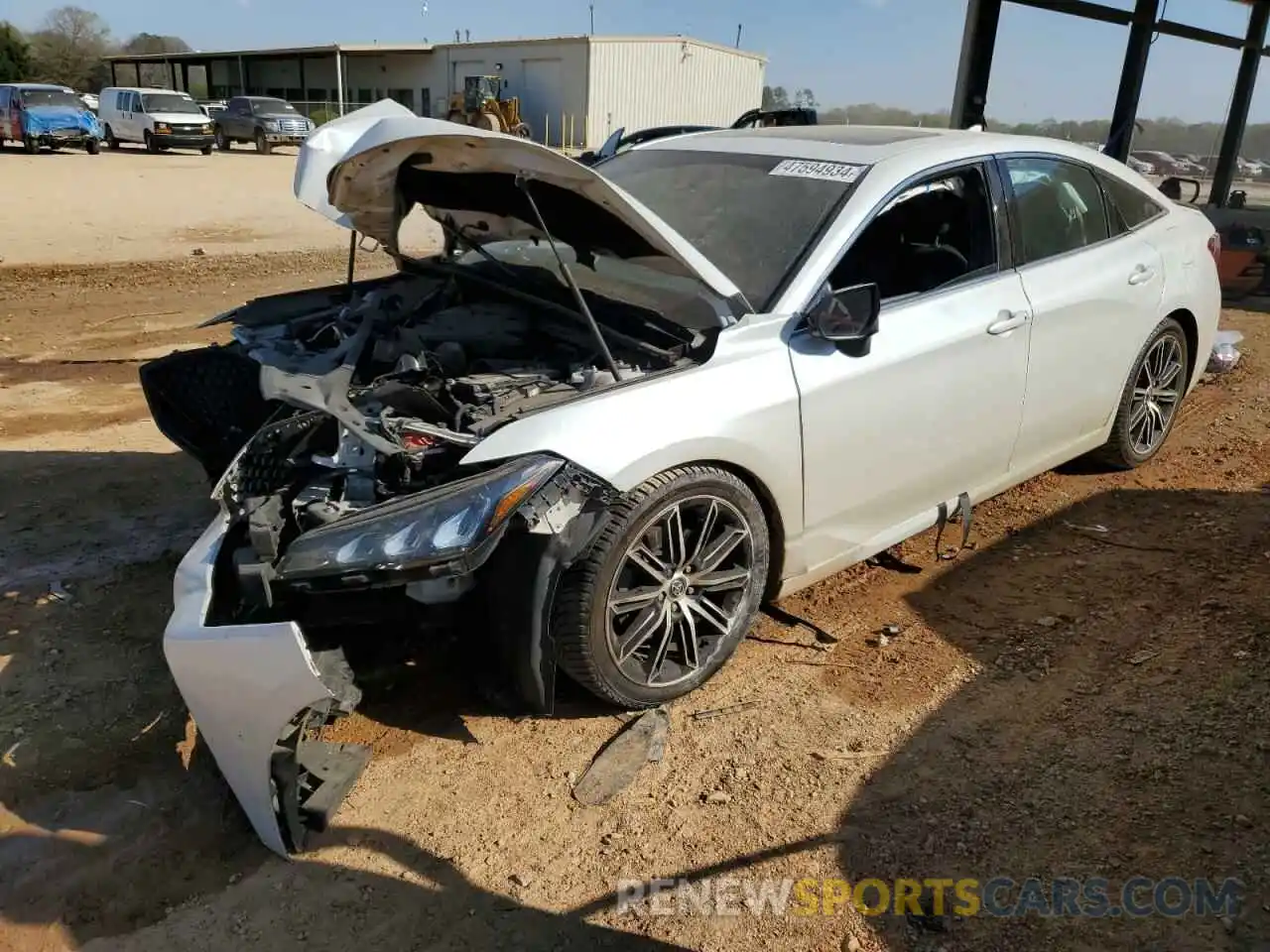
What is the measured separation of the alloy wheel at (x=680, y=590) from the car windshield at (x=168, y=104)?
31.8 m

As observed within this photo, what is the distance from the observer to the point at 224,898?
2469mm

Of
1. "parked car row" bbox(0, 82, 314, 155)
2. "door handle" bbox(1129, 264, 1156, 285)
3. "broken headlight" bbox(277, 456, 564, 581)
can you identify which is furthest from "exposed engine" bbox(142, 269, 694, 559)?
"parked car row" bbox(0, 82, 314, 155)

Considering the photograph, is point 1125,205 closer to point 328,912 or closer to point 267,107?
point 328,912

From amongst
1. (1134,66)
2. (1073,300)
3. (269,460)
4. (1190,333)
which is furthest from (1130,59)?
(269,460)

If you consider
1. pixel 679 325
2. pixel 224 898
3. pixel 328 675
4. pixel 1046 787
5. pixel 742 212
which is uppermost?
pixel 742 212

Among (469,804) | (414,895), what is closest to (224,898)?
(414,895)

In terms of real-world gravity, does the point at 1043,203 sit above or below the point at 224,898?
above

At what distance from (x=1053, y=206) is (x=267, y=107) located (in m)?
33.8

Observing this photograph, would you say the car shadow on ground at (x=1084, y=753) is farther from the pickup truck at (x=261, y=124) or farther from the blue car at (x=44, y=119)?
the pickup truck at (x=261, y=124)

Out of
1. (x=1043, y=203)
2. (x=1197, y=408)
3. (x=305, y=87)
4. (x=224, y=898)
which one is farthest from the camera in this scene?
(x=305, y=87)

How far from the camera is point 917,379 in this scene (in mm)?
3471

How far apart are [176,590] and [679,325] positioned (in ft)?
5.80

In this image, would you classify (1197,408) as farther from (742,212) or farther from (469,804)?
(469,804)

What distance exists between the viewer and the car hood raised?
2.96 m
